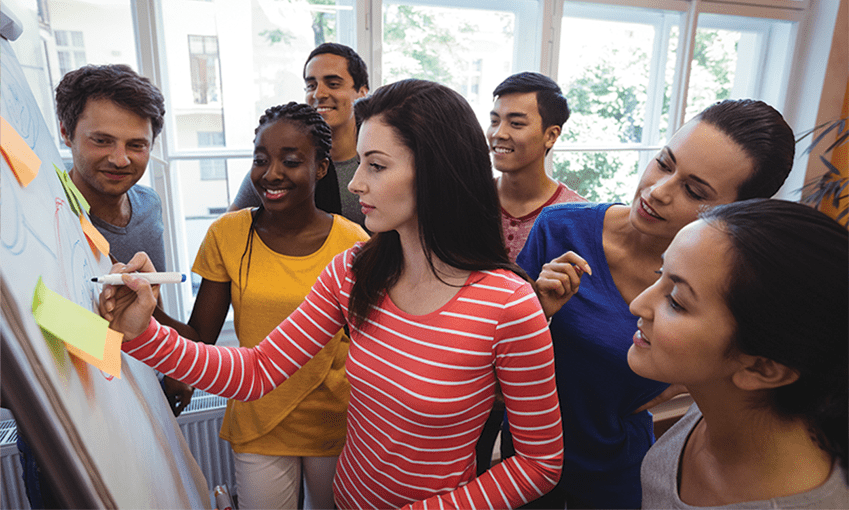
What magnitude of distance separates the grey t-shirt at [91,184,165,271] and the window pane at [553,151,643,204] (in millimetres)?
2125

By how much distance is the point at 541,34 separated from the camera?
100 inches

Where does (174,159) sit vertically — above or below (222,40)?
below

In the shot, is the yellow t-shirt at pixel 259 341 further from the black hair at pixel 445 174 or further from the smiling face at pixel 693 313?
the smiling face at pixel 693 313

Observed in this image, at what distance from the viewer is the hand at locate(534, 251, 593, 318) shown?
95 centimetres

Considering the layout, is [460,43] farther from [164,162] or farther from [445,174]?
[445,174]

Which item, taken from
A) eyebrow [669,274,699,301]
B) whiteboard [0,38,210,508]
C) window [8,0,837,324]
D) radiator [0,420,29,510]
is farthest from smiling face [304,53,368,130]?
radiator [0,420,29,510]

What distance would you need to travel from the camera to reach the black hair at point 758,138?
0.95 metres

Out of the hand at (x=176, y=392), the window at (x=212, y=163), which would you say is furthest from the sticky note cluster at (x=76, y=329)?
the window at (x=212, y=163)

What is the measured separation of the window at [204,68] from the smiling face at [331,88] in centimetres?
51

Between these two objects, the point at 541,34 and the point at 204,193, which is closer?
the point at 204,193

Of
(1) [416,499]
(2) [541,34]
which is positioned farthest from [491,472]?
(2) [541,34]

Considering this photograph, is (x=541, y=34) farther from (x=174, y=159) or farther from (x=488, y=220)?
(x=488, y=220)

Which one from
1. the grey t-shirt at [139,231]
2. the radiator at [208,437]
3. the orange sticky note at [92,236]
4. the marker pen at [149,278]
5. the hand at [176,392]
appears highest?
the orange sticky note at [92,236]

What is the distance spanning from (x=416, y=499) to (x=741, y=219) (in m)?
0.70
